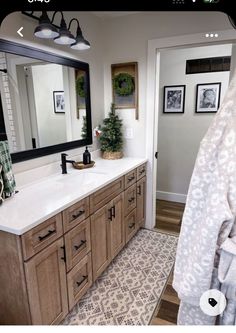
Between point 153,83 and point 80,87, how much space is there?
0.75 metres

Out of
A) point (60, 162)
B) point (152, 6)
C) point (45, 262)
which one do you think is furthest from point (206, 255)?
point (60, 162)

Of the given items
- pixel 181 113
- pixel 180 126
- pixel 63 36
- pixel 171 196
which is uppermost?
pixel 63 36

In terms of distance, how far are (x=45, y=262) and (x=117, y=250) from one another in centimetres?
97

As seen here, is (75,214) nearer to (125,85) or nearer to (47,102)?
(47,102)

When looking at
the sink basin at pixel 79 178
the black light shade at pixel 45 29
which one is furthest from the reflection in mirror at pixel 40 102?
the sink basin at pixel 79 178

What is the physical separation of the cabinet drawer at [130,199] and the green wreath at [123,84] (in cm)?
103

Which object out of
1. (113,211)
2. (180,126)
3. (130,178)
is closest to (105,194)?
(113,211)

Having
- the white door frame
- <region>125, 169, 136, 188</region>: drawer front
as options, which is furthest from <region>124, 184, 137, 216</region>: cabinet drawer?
the white door frame

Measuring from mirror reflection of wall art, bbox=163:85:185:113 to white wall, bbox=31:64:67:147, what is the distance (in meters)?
1.73

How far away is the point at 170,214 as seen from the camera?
10.2 ft

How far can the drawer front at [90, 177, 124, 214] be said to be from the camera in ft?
5.40

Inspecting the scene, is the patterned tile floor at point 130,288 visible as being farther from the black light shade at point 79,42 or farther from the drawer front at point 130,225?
the black light shade at point 79,42

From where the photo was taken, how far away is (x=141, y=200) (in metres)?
2.57

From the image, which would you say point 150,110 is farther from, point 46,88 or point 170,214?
point 170,214
